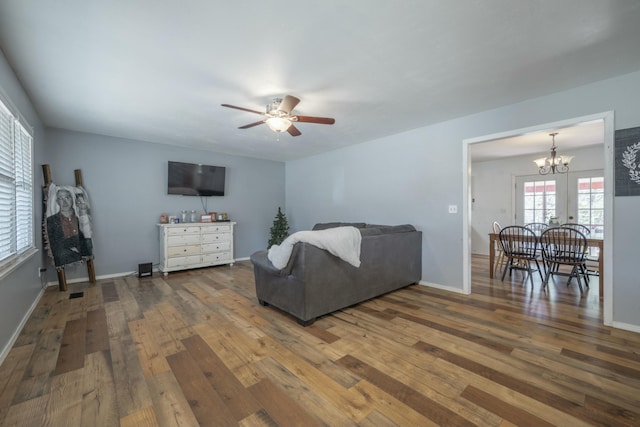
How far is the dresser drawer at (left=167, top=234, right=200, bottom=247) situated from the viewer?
4.67m

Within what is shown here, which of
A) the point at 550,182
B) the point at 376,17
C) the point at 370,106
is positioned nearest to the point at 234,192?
the point at 370,106

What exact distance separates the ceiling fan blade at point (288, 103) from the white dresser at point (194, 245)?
319 centimetres

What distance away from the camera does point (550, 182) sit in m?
5.98

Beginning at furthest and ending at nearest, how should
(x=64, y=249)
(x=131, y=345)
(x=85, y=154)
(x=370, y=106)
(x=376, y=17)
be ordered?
(x=85, y=154), (x=64, y=249), (x=370, y=106), (x=131, y=345), (x=376, y=17)

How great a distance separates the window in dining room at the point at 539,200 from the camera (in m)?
5.95

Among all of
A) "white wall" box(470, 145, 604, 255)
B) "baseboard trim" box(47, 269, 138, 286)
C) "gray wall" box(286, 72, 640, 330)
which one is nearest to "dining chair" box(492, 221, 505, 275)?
"white wall" box(470, 145, 604, 255)

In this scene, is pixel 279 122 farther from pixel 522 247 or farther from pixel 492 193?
pixel 492 193

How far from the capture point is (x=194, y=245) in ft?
16.1

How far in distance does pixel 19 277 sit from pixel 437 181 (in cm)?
489

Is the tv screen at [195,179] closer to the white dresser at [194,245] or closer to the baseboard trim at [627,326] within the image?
the white dresser at [194,245]

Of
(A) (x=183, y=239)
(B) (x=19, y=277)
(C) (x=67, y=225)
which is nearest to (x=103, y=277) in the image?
(C) (x=67, y=225)

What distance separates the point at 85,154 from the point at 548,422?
20.1ft

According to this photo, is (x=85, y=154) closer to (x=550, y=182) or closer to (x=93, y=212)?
(x=93, y=212)

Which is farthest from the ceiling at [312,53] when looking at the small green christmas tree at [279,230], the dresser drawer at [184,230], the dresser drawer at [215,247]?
the small green christmas tree at [279,230]
